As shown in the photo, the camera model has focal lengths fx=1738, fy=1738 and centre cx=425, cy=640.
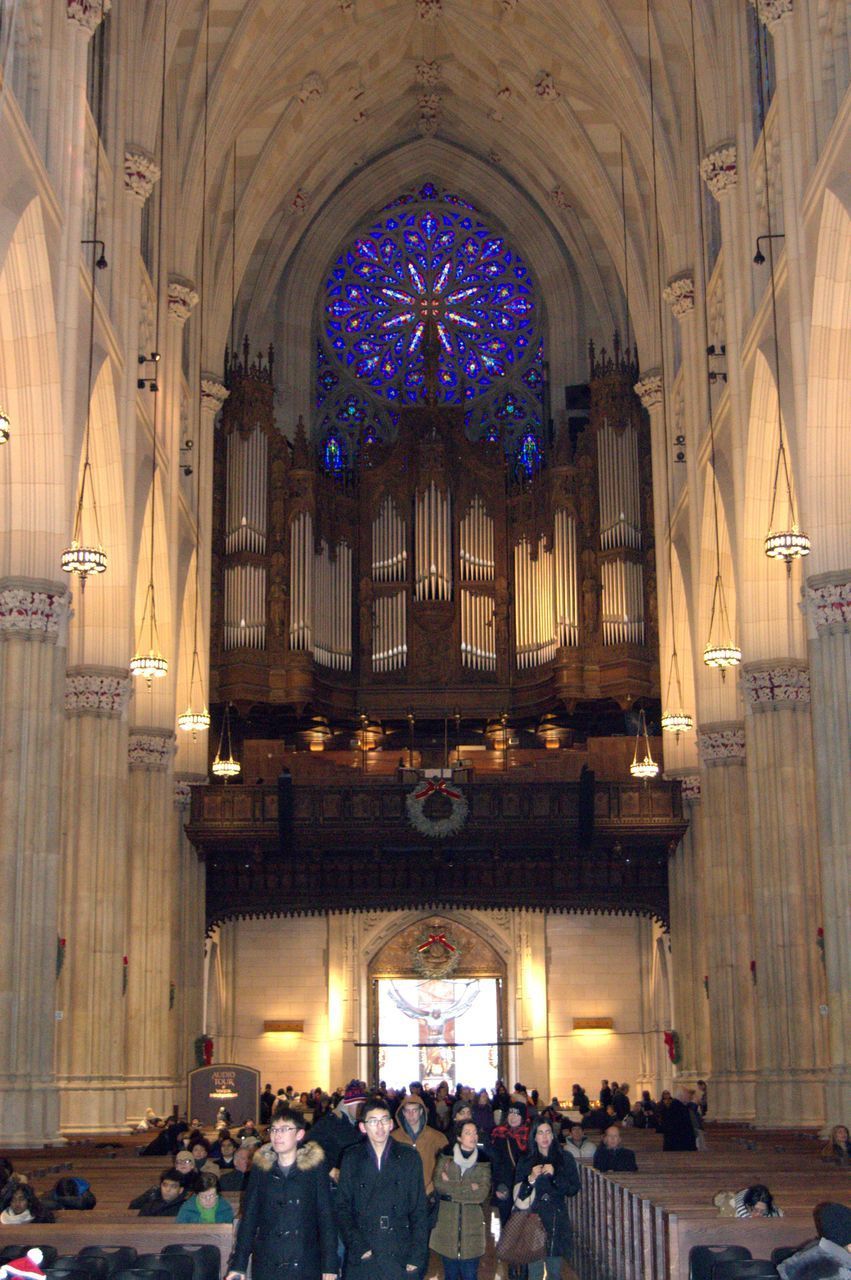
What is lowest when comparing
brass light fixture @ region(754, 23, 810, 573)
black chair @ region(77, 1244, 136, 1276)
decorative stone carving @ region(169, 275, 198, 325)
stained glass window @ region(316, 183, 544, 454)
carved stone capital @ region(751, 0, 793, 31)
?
black chair @ region(77, 1244, 136, 1276)

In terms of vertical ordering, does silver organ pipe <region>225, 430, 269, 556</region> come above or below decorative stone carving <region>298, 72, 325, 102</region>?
below

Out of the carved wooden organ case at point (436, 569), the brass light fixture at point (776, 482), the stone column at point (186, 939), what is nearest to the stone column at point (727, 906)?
the brass light fixture at point (776, 482)

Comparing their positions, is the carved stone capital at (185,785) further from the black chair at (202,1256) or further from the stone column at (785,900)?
the black chair at (202,1256)

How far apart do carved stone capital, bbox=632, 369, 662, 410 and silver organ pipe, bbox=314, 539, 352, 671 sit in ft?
23.0

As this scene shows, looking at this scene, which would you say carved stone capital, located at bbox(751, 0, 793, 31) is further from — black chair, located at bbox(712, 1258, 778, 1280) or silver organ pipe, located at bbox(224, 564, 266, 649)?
silver organ pipe, located at bbox(224, 564, 266, 649)

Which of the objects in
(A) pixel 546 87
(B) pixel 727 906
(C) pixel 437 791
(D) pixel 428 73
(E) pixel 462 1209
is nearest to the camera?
(E) pixel 462 1209

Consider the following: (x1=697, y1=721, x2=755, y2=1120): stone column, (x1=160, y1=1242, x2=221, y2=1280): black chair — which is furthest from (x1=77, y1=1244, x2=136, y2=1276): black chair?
(x1=697, y1=721, x2=755, y2=1120): stone column

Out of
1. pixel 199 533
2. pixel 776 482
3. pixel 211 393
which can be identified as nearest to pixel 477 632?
pixel 199 533

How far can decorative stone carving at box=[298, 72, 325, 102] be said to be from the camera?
115 ft

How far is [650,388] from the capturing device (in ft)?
109

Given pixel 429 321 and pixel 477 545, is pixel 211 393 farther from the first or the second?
pixel 429 321

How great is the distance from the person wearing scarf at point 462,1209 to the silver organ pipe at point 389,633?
80.0 feet

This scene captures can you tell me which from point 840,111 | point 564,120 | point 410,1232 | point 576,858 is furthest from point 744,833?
point 410,1232

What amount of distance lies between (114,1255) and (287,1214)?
1389 millimetres
